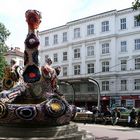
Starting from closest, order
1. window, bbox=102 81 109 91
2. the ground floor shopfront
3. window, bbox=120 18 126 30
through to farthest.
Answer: the ground floor shopfront < window, bbox=120 18 126 30 < window, bbox=102 81 109 91

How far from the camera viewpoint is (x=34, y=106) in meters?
12.5

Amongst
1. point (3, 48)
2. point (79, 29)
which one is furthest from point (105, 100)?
point (3, 48)

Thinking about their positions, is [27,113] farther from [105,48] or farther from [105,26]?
[105,26]

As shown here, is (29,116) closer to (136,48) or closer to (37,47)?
(37,47)

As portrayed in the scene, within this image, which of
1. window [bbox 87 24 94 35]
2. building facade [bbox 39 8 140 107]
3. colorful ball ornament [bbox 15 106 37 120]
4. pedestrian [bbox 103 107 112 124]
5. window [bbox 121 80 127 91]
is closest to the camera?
colorful ball ornament [bbox 15 106 37 120]

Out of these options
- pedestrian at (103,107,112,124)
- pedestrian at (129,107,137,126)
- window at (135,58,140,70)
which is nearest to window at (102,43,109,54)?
window at (135,58,140,70)

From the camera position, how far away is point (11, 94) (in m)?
13.8

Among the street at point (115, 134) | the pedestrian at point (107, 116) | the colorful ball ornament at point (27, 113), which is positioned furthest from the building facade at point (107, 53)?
the colorful ball ornament at point (27, 113)

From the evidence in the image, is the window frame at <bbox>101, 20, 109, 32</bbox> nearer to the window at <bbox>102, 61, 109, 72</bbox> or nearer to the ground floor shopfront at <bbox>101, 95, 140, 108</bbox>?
the window at <bbox>102, 61, 109, 72</bbox>

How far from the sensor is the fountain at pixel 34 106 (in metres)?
12.2

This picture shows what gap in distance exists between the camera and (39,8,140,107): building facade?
173 ft

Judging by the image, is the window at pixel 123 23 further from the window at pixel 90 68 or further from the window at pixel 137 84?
the window at pixel 137 84

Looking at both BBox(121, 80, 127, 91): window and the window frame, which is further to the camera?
the window frame

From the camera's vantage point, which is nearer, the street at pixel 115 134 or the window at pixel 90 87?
the street at pixel 115 134
